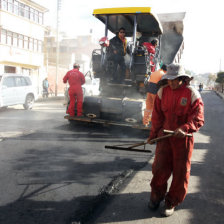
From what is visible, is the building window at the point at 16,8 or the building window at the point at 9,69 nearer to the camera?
the building window at the point at 9,69

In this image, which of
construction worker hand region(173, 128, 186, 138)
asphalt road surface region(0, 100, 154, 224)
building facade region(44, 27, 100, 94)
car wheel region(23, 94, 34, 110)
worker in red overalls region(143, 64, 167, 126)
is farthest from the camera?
building facade region(44, 27, 100, 94)

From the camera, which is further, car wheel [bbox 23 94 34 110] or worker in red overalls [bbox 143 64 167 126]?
car wheel [bbox 23 94 34 110]

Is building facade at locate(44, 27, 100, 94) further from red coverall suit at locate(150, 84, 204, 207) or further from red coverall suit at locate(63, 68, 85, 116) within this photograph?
red coverall suit at locate(150, 84, 204, 207)

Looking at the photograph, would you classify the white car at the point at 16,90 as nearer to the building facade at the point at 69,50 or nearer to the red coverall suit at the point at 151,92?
the red coverall suit at the point at 151,92

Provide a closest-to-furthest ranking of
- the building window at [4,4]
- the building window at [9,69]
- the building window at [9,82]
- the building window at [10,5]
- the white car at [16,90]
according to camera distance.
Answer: the white car at [16,90], the building window at [9,82], the building window at [4,4], the building window at [10,5], the building window at [9,69]

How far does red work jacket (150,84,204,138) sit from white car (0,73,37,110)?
9190mm

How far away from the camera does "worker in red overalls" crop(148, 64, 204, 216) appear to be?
9.07 ft

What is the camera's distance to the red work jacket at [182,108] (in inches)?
108

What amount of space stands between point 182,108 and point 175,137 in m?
0.33

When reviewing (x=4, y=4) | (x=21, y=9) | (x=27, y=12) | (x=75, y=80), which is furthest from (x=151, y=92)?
(x=27, y=12)

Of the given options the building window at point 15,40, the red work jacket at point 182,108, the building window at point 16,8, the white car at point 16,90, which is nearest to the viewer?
the red work jacket at point 182,108

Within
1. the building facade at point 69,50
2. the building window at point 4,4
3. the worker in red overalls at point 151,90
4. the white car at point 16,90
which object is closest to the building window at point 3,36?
the building window at point 4,4

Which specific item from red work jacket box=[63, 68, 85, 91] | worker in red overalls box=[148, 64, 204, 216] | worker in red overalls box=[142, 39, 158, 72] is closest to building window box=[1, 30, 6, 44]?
red work jacket box=[63, 68, 85, 91]

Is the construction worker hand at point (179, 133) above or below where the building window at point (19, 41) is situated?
below
